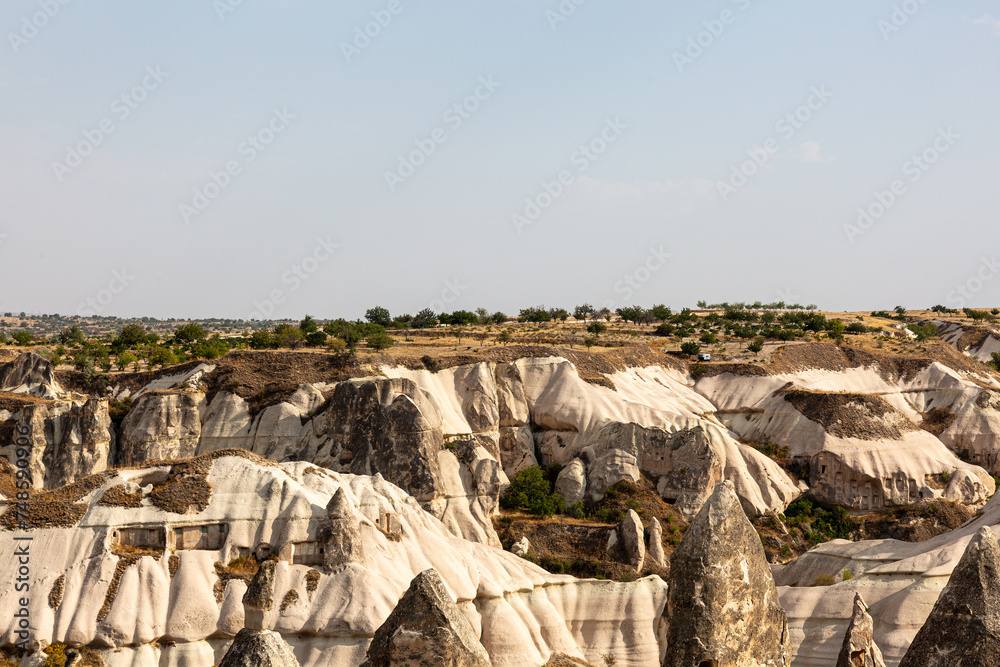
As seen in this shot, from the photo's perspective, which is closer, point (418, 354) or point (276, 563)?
point (276, 563)

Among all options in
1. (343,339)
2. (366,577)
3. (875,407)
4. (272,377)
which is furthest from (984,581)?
(343,339)

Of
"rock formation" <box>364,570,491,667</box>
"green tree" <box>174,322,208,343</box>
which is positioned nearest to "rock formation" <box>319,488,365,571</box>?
"rock formation" <box>364,570,491,667</box>

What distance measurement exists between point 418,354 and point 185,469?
104 feet

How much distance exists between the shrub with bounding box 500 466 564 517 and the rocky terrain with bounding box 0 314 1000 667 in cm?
76

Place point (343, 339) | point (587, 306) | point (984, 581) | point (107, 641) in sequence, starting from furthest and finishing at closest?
point (587, 306) → point (343, 339) → point (107, 641) → point (984, 581)

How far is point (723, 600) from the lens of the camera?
33.4 ft

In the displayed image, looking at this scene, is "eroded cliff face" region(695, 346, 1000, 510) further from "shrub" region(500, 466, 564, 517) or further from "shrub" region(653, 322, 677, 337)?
"shrub" region(653, 322, 677, 337)

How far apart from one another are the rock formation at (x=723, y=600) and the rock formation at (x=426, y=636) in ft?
7.55

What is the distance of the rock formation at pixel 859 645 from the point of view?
658 inches

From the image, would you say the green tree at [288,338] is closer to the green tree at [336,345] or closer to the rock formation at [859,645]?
the green tree at [336,345]

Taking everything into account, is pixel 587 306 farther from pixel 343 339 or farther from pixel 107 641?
pixel 107 641

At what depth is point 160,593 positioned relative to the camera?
2998 cm

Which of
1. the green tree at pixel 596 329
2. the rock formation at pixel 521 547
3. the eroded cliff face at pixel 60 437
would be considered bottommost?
the rock formation at pixel 521 547

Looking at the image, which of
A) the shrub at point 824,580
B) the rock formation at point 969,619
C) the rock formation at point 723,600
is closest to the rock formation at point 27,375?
the shrub at point 824,580
